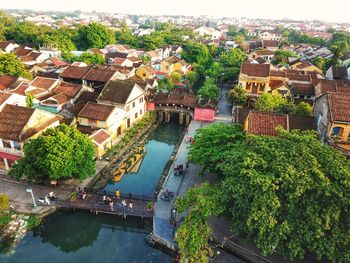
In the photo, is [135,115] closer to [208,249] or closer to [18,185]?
[18,185]

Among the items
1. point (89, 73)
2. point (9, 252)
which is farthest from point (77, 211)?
point (89, 73)

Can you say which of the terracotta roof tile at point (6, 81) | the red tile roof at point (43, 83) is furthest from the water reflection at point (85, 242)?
the terracotta roof tile at point (6, 81)

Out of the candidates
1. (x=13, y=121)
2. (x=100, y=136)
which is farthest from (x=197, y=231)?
(x=13, y=121)

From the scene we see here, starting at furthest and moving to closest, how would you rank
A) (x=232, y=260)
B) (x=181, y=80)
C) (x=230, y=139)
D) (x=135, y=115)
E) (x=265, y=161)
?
(x=181, y=80) < (x=135, y=115) < (x=230, y=139) < (x=232, y=260) < (x=265, y=161)

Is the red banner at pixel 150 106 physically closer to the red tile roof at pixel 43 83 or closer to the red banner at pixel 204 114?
the red banner at pixel 204 114

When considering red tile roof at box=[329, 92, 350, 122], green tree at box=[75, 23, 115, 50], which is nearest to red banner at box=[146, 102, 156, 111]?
red tile roof at box=[329, 92, 350, 122]
